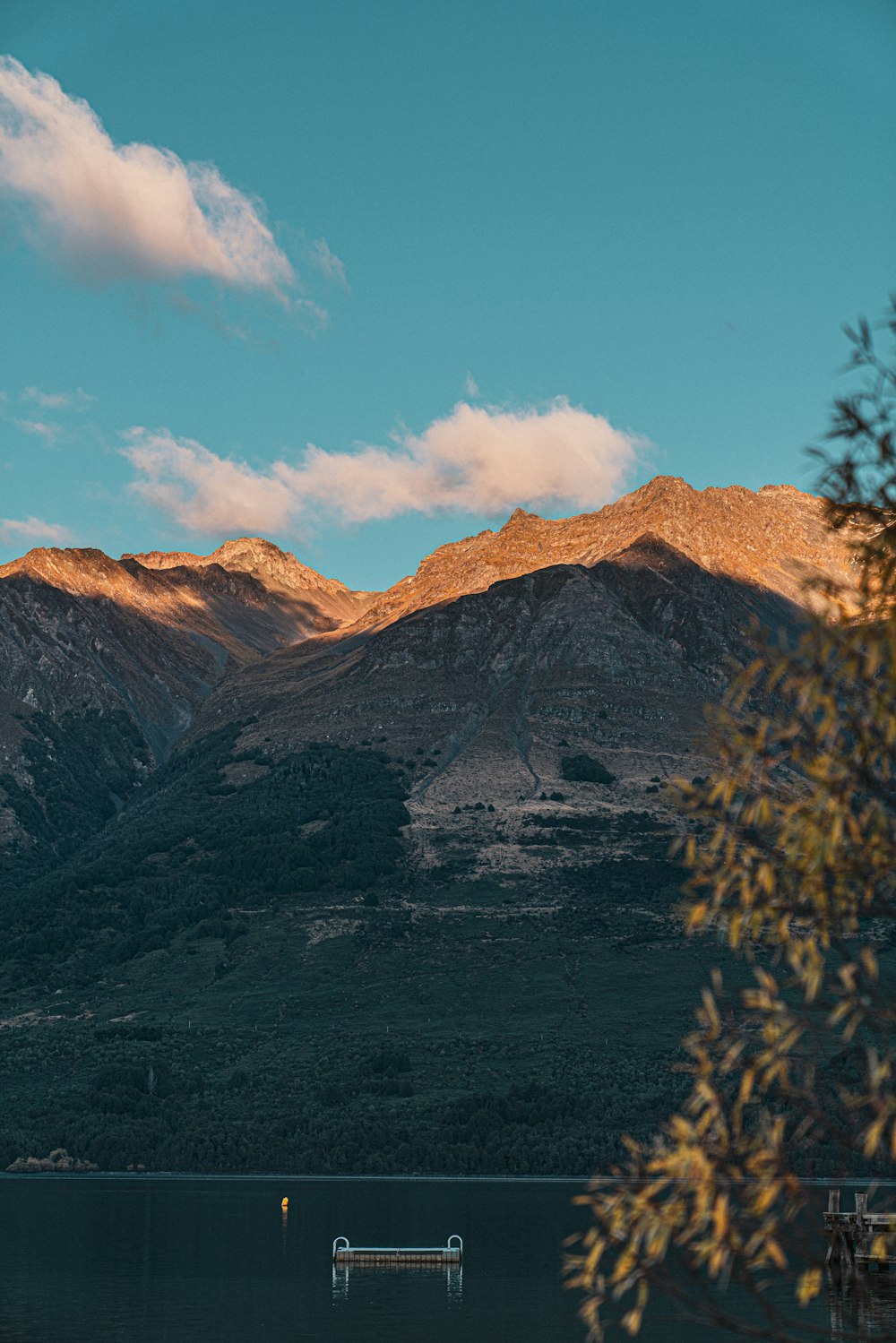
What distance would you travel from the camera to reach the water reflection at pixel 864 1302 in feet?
207

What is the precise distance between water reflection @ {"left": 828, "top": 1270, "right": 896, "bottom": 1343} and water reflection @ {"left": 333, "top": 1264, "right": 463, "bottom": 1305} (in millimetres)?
19909

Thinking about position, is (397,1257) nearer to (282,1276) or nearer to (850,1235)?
(282,1276)

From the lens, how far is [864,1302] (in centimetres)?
7319

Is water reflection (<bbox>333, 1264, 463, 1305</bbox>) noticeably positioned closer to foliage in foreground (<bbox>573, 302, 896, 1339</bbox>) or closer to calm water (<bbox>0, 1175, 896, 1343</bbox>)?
calm water (<bbox>0, 1175, 896, 1343</bbox>)

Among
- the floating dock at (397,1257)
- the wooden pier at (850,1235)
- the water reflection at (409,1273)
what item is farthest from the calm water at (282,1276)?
the wooden pier at (850,1235)

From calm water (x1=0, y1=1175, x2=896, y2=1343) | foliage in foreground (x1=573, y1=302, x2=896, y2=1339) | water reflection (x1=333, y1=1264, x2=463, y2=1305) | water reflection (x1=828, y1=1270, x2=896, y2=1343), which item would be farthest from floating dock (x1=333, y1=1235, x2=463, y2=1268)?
foliage in foreground (x1=573, y1=302, x2=896, y2=1339)

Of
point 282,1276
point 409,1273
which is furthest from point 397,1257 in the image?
point 282,1276

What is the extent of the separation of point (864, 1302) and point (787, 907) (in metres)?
66.5

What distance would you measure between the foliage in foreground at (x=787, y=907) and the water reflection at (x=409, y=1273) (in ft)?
226

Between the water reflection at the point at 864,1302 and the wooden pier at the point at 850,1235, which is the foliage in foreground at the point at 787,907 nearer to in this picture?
the water reflection at the point at 864,1302

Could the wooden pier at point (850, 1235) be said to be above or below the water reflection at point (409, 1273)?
above

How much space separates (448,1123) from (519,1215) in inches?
1400

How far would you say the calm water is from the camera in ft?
213

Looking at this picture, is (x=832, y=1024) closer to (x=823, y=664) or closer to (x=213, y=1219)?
(x=823, y=664)
